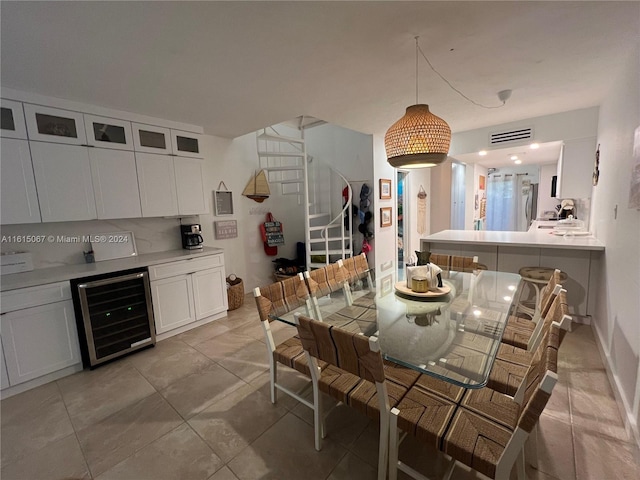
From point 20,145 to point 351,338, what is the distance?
3.03 m

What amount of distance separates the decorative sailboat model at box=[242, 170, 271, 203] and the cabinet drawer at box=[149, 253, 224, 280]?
123 cm

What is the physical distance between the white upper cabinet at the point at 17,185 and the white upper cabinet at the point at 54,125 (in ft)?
0.47

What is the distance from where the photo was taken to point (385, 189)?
14.6 feet

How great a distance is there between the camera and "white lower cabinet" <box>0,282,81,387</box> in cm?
210

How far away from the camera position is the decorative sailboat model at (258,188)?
425 cm

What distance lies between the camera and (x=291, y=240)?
507cm

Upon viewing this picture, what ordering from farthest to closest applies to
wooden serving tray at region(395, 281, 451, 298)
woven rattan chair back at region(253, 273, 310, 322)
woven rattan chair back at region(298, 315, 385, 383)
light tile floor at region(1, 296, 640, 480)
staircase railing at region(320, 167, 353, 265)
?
staircase railing at region(320, 167, 353, 265), wooden serving tray at region(395, 281, 451, 298), woven rattan chair back at region(253, 273, 310, 322), light tile floor at region(1, 296, 640, 480), woven rattan chair back at region(298, 315, 385, 383)

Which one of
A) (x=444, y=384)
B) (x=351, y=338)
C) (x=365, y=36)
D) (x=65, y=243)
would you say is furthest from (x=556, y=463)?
(x=65, y=243)

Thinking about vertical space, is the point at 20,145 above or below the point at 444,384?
above

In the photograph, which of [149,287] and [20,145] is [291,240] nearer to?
[149,287]

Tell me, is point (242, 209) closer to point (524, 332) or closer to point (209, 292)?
point (209, 292)

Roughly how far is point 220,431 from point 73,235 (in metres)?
2.48

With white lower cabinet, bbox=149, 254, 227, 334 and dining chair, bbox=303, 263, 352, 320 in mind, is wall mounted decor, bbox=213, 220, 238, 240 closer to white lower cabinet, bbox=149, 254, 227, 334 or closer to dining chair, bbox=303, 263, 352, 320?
white lower cabinet, bbox=149, 254, 227, 334

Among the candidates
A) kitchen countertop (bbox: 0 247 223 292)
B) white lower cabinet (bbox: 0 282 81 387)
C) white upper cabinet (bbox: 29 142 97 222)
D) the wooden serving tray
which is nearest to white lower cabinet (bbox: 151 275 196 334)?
kitchen countertop (bbox: 0 247 223 292)
